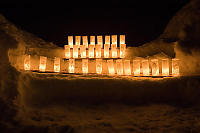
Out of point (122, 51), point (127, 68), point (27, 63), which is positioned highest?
point (122, 51)

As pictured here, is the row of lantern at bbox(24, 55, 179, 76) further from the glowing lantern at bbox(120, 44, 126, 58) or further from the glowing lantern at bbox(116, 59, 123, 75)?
the glowing lantern at bbox(120, 44, 126, 58)

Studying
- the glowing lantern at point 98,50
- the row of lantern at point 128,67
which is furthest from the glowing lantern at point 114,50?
A: the row of lantern at point 128,67

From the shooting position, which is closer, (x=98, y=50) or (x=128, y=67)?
(x=128, y=67)

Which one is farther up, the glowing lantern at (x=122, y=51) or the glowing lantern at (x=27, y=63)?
the glowing lantern at (x=122, y=51)

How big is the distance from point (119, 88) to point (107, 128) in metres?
1.73

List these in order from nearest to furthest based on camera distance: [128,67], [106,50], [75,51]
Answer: [128,67] → [106,50] → [75,51]

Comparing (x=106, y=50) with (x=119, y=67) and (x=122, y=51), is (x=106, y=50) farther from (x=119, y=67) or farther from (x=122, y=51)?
(x=119, y=67)

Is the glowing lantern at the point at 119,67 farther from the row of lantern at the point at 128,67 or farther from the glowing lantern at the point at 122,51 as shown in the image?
the glowing lantern at the point at 122,51

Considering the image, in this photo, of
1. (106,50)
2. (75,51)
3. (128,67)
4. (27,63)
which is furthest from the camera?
(75,51)

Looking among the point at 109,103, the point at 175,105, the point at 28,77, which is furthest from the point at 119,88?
the point at 28,77

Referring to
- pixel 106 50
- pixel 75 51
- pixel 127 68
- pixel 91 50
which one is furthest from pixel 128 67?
pixel 75 51

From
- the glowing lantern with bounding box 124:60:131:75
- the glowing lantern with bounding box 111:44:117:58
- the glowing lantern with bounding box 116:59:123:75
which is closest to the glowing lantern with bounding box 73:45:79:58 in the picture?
the glowing lantern with bounding box 111:44:117:58

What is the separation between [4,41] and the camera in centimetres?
553

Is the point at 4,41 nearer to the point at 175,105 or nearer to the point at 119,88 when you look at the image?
the point at 119,88
